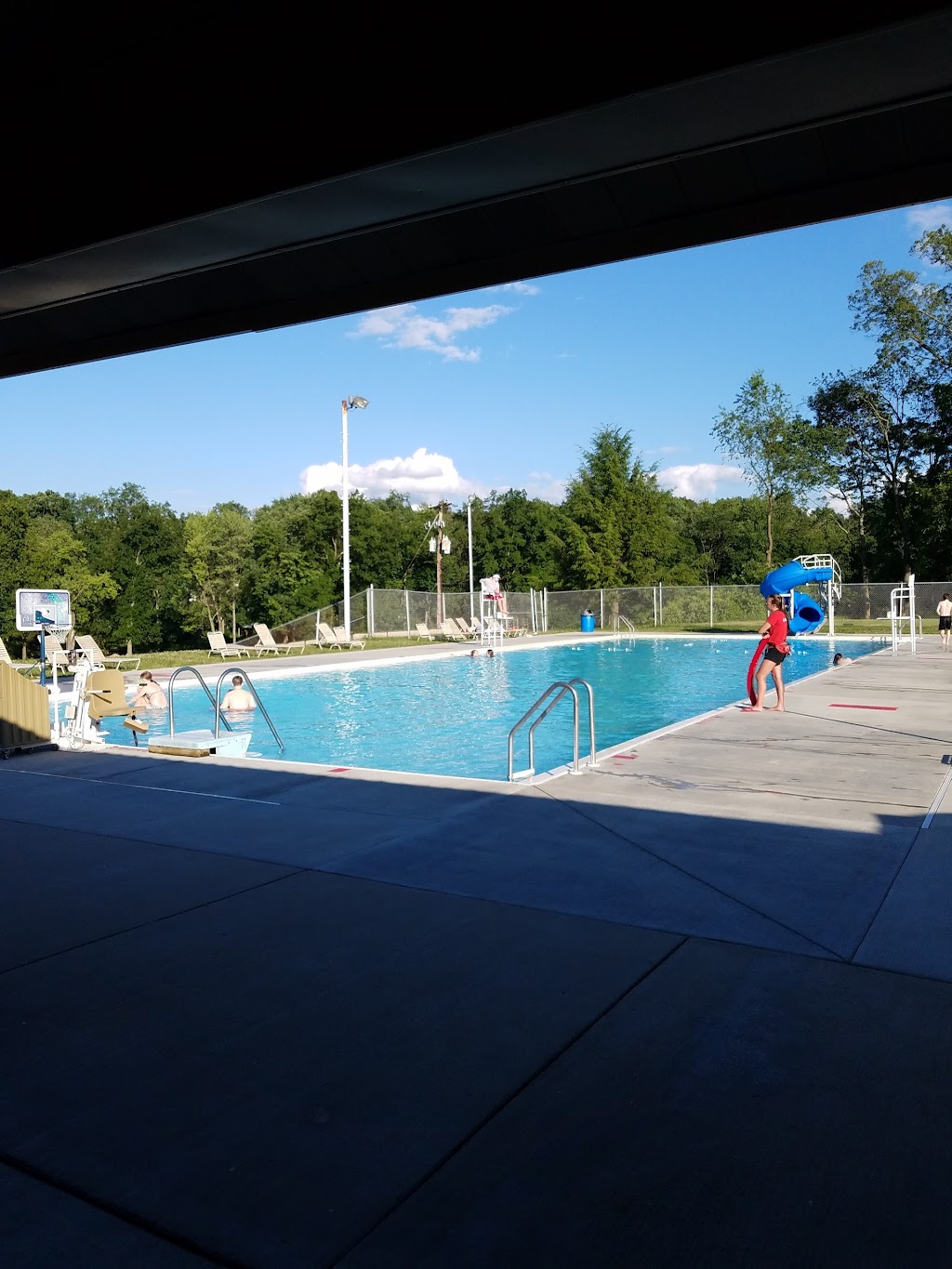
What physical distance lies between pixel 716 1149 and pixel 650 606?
128ft

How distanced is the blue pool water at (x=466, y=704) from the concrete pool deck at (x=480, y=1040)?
6.03 m

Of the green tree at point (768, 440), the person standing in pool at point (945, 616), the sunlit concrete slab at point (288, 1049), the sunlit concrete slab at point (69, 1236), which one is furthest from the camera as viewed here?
the green tree at point (768, 440)

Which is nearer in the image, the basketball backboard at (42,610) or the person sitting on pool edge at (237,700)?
the basketball backboard at (42,610)

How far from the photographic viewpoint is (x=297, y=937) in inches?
170

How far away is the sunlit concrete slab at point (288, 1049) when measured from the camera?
8.09 feet

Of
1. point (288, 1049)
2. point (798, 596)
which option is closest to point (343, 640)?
point (798, 596)

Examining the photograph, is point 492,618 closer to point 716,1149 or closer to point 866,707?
point 866,707

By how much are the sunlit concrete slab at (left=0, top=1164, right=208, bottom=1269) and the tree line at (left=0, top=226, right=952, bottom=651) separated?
149 ft

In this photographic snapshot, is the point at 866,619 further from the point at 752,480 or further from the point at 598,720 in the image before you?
the point at 598,720

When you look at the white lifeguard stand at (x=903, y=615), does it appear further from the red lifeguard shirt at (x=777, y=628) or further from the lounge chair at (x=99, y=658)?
the lounge chair at (x=99, y=658)

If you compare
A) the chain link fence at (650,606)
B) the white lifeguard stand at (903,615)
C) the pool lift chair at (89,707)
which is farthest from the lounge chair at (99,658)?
the white lifeguard stand at (903,615)

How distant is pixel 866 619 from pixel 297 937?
125 feet

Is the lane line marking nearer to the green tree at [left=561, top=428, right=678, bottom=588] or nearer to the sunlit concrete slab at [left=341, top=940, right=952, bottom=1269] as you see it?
the sunlit concrete slab at [left=341, top=940, right=952, bottom=1269]

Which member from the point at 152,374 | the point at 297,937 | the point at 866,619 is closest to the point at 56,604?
the point at 297,937
